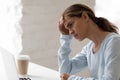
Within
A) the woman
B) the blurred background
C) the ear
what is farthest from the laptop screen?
the blurred background

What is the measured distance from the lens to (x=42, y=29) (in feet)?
8.17

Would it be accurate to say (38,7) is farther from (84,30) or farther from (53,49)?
(84,30)

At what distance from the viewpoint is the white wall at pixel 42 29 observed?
2.40 m

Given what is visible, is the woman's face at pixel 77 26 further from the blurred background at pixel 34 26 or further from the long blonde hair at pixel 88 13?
the blurred background at pixel 34 26

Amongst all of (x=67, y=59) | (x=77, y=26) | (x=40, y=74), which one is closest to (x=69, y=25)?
(x=77, y=26)

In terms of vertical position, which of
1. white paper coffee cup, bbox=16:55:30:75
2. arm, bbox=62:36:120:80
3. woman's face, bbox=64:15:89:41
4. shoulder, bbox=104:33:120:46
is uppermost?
woman's face, bbox=64:15:89:41

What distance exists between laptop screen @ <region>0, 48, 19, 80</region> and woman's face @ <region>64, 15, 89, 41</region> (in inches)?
13.2

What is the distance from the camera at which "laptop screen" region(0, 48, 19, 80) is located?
2.99 feet

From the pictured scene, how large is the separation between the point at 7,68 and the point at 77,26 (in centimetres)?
46

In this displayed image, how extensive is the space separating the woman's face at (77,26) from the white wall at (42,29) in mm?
1070

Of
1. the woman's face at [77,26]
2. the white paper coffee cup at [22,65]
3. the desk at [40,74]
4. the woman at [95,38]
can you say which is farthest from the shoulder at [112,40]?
the white paper coffee cup at [22,65]

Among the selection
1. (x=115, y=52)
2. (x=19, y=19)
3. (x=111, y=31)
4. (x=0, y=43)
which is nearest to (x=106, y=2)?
(x=19, y=19)

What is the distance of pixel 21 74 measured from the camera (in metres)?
1.52

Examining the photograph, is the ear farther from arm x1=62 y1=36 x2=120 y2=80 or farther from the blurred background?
the blurred background
